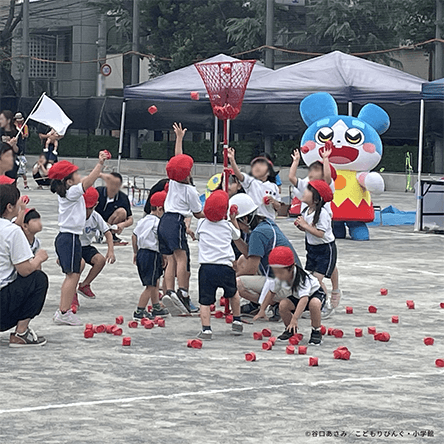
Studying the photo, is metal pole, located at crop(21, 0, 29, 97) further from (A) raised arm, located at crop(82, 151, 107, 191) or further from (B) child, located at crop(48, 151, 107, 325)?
(A) raised arm, located at crop(82, 151, 107, 191)

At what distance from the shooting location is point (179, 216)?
33.8 feet

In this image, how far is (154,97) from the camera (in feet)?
71.2

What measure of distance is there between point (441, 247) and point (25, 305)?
9.27 m

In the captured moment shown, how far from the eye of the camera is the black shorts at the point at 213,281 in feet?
29.3

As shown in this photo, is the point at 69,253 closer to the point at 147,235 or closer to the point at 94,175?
the point at 147,235

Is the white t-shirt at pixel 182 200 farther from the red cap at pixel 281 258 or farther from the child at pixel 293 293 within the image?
the red cap at pixel 281 258

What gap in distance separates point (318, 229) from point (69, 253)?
2.40m

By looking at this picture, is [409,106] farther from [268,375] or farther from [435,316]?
[268,375]


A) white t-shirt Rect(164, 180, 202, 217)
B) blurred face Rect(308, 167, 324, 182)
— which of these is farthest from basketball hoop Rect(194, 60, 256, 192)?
white t-shirt Rect(164, 180, 202, 217)

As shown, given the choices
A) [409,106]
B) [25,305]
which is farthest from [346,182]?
[409,106]

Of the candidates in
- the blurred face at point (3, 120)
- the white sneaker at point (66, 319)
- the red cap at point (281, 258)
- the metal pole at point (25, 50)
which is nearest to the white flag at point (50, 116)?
the blurred face at point (3, 120)

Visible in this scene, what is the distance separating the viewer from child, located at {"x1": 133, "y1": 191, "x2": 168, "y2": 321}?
976 cm

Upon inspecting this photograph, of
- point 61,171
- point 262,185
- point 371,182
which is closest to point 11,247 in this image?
point 61,171

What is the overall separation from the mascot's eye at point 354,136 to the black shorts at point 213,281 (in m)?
8.94
